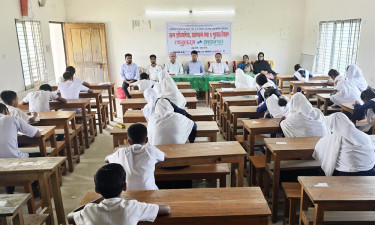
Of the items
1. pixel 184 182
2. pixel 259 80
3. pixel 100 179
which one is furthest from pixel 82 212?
pixel 259 80

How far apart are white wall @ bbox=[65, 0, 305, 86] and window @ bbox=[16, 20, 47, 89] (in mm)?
2038

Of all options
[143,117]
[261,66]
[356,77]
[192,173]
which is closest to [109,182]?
[192,173]

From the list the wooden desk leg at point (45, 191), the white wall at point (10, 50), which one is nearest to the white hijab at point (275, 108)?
the wooden desk leg at point (45, 191)

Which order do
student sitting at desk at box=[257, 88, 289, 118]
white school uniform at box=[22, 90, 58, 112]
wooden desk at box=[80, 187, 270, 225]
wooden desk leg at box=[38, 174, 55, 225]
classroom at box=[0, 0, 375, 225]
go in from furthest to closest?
white school uniform at box=[22, 90, 58, 112]
student sitting at desk at box=[257, 88, 289, 118]
wooden desk leg at box=[38, 174, 55, 225]
classroom at box=[0, 0, 375, 225]
wooden desk at box=[80, 187, 270, 225]

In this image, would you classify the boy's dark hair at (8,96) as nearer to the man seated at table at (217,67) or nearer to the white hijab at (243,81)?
the white hijab at (243,81)

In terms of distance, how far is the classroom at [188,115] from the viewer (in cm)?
205

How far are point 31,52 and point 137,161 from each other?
534 cm

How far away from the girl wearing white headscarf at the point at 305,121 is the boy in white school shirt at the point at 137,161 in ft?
5.47

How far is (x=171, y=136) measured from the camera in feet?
9.86

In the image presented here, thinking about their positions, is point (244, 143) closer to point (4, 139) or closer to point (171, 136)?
point (171, 136)

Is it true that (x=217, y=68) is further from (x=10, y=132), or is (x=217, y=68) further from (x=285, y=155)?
(x=10, y=132)

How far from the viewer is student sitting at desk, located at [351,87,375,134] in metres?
4.10

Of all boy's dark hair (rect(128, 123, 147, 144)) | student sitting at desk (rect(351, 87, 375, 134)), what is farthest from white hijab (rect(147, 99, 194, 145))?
student sitting at desk (rect(351, 87, 375, 134))

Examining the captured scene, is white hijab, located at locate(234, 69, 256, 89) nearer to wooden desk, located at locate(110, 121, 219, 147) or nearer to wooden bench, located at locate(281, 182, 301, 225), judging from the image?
wooden desk, located at locate(110, 121, 219, 147)
